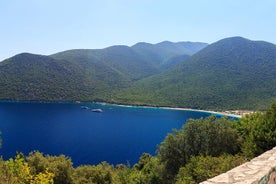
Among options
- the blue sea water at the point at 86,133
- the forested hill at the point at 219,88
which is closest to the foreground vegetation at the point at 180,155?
the blue sea water at the point at 86,133

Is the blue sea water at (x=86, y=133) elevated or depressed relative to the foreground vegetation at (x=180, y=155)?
depressed

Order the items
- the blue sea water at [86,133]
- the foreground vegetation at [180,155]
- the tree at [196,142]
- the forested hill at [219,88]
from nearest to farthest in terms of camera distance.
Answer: the foreground vegetation at [180,155], the tree at [196,142], the blue sea water at [86,133], the forested hill at [219,88]

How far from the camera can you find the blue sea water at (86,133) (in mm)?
69125

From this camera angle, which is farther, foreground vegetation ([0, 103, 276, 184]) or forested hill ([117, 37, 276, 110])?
forested hill ([117, 37, 276, 110])

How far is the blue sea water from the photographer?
227ft

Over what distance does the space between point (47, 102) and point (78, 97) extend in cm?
2143

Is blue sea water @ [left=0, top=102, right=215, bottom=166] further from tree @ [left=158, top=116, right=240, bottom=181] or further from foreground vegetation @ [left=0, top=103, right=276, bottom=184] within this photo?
tree @ [left=158, top=116, right=240, bottom=181]

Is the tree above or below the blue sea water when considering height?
above

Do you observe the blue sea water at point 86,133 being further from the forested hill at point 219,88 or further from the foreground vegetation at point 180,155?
the forested hill at point 219,88

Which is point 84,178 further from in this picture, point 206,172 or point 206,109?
point 206,109

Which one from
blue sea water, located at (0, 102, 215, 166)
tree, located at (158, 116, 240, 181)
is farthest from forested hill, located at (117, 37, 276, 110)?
tree, located at (158, 116, 240, 181)

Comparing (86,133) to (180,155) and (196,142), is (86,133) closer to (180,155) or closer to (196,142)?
(180,155)

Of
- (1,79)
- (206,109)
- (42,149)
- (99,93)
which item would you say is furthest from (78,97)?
(42,149)

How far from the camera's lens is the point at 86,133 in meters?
94.6
